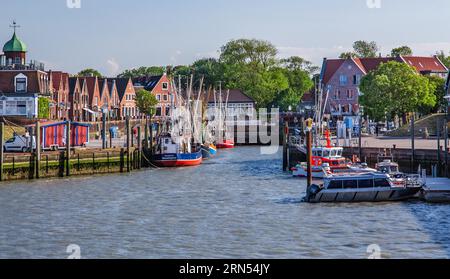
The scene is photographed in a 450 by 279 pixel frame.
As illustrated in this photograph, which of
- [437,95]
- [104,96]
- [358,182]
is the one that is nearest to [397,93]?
[437,95]

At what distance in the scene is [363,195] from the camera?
185 feet

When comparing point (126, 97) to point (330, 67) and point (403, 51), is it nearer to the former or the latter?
point (330, 67)

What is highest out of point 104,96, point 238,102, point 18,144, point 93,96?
point 104,96

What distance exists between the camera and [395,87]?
119625 mm

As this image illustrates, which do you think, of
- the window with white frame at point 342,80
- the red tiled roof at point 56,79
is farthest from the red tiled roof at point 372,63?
the red tiled roof at point 56,79

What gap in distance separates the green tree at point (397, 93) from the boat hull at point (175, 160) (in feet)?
126

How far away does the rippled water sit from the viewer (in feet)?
134

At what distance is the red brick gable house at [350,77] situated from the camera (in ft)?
504

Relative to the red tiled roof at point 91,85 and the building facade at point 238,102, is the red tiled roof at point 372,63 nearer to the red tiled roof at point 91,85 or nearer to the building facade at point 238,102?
the building facade at point 238,102

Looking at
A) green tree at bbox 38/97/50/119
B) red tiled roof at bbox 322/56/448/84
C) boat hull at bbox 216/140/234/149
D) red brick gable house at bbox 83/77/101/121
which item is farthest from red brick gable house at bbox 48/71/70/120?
red tiled roof at bbox 322/56/448/84

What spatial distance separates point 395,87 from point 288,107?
56.6 metres

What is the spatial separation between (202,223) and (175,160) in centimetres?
3973

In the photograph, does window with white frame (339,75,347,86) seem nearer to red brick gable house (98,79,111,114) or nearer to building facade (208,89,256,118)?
building facade (208,89,256,118)

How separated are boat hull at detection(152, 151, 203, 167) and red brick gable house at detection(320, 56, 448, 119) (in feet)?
219
